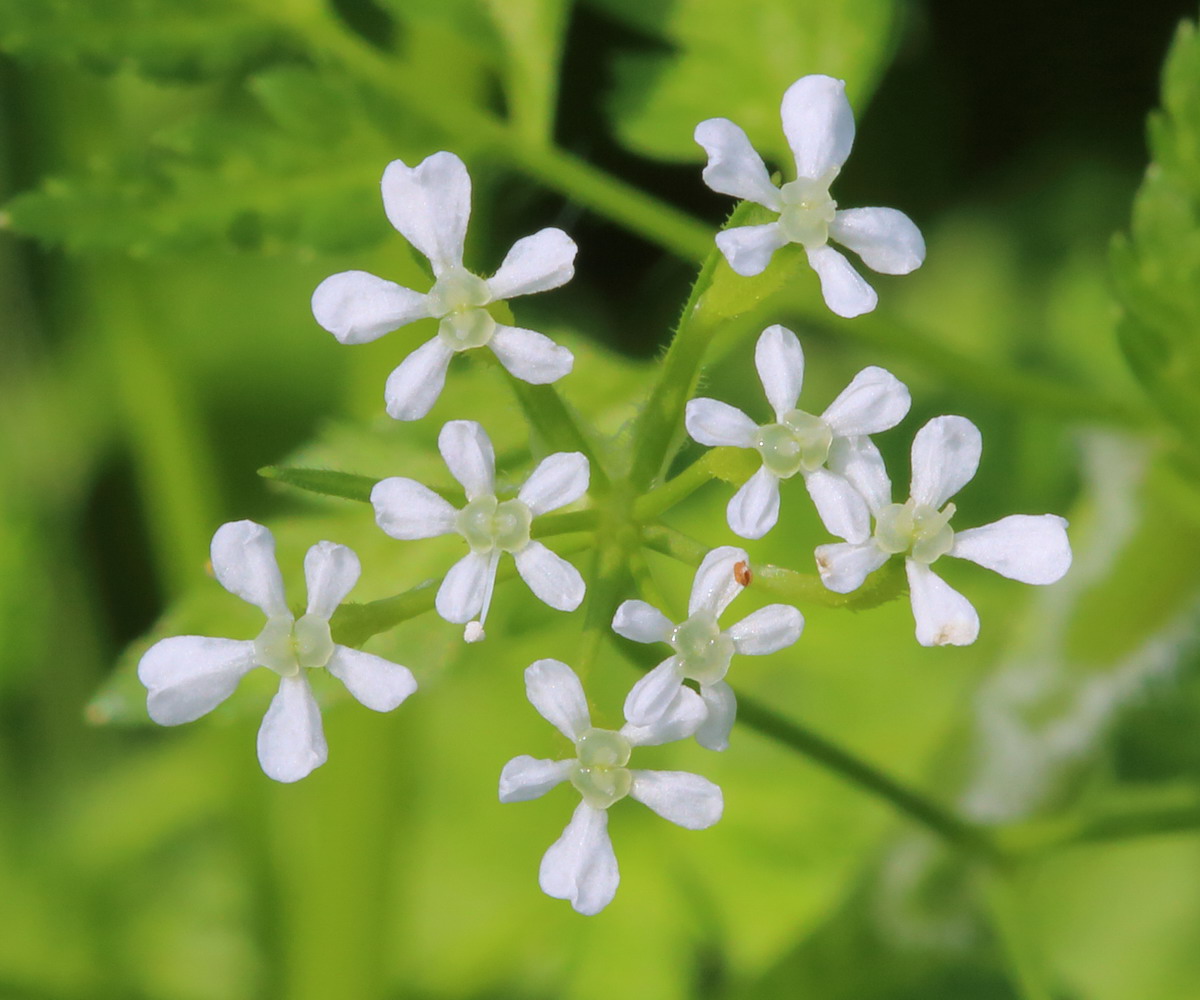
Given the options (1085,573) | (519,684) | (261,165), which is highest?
(261,165)

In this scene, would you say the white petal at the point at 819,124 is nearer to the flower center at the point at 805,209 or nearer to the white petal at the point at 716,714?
the flower center at the point at 805,209

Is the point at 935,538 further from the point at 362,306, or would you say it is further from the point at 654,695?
the point at 362,306

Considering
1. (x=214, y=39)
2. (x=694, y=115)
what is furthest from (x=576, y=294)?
(x=214, y=39)

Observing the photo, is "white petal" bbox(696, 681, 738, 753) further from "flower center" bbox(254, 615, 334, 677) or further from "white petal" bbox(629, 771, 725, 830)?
"flower center" bbox(254, 615, 334, 677)

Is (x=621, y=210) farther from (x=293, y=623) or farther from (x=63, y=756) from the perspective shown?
(x=63, y=756)

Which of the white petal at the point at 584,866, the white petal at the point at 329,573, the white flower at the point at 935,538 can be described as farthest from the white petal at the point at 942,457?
the white petal at the point at 329,573

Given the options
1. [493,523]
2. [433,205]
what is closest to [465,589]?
[493,523]

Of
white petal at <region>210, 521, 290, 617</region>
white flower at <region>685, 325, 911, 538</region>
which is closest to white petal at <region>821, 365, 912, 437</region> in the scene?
white flower at <region>685, 325, 911, 538</region>
